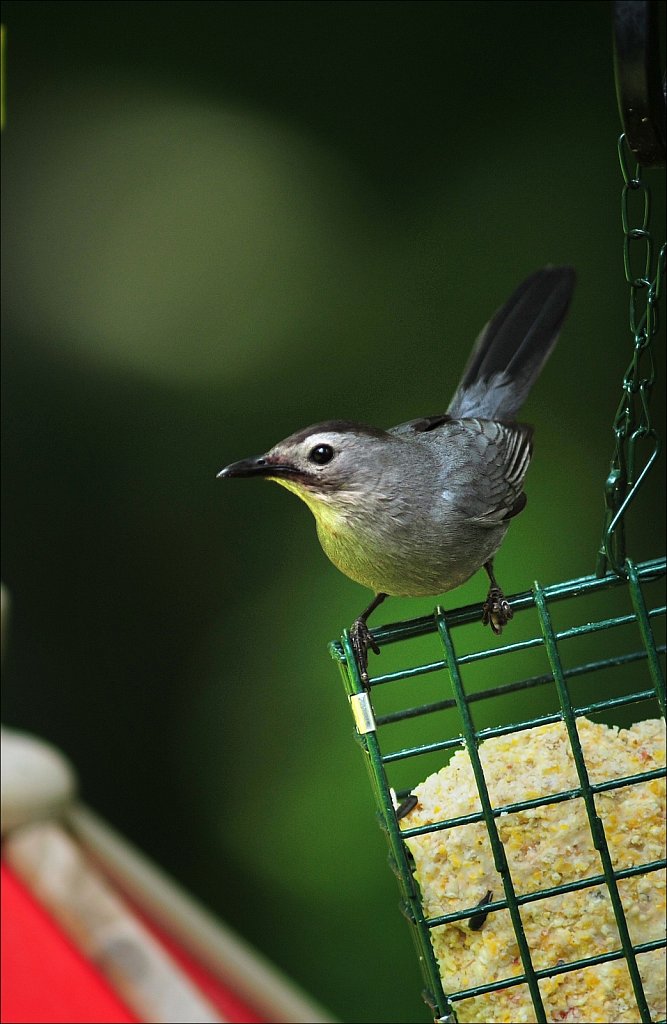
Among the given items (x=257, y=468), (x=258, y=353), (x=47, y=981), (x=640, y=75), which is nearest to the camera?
(x=640, y=75)

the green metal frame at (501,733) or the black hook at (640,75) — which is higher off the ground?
the black hook at (640,75)

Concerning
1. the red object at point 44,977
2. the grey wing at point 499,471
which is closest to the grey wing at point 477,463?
the grey wing at point 499,471

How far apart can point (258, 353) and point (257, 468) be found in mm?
1843

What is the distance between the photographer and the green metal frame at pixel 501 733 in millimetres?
1237

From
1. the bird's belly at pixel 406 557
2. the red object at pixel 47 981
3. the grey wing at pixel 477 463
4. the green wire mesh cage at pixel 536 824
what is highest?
the grey wing at pixel 477 463

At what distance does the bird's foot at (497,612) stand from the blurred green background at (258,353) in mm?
1159

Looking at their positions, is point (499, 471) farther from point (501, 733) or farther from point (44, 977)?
point (44, 977)

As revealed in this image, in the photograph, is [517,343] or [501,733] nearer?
[501,733]

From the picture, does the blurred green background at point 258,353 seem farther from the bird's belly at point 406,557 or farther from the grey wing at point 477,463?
the bird's belly at point 406,557

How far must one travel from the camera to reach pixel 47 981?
1930mm

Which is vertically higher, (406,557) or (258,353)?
(258,353)

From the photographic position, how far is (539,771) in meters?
1.36

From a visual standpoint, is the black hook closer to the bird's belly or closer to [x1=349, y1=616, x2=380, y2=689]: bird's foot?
the bird's belly

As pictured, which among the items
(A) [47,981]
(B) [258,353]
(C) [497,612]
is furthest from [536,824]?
(B) [258,353]
